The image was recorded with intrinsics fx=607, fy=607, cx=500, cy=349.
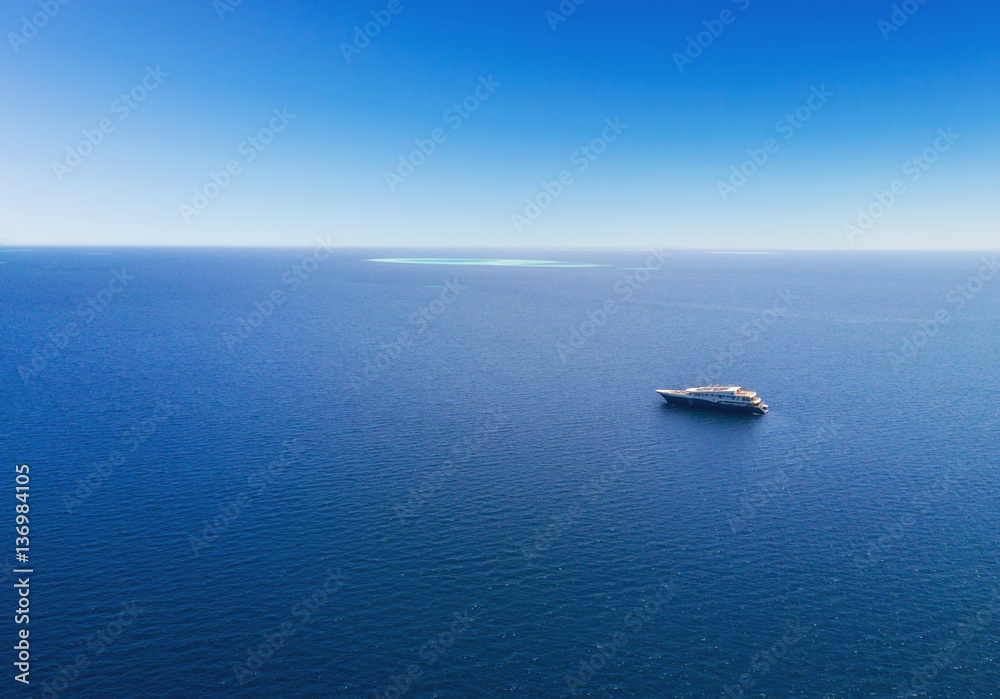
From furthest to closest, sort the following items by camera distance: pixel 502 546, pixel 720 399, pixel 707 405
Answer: pixel 707 405, pixel 720 399, pixel 502 546

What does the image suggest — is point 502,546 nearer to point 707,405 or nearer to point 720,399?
point 707,405

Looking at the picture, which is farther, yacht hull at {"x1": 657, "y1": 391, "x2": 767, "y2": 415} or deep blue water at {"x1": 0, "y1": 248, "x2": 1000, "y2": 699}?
yacht hull at {"x1": 657, "y1": 391, "x2": 767, "y2": 415}

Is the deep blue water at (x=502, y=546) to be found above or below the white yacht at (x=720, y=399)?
below

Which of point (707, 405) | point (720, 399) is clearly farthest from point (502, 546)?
point (720, 399)

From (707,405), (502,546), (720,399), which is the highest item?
(720,399)

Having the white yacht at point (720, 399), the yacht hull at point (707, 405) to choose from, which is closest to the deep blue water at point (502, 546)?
the yacht hull at point (707, 405)

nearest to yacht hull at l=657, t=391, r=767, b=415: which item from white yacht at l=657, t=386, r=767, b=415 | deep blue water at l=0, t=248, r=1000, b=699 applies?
white yacht at l=657, t=386, r=767, b=415

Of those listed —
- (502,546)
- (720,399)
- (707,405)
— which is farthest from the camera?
(707,405)

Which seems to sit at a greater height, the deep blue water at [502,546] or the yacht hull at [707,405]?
the yacht hull at [707,405]

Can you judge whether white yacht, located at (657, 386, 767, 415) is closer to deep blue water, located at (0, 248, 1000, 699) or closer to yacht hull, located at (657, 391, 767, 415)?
yacht hull, located at (657, 391, 767, 415)

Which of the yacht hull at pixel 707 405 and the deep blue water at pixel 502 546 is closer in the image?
the deep blue water at pixel 502 546

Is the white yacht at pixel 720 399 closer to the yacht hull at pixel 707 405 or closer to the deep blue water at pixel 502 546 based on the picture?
the yacht hull at pixel 707 405

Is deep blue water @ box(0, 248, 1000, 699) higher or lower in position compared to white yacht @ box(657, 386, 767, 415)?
lower

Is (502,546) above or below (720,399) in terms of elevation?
below
